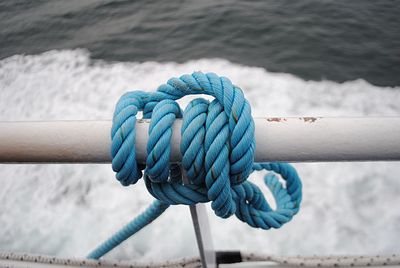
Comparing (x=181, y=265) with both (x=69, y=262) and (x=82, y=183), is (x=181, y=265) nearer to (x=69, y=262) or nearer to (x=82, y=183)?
(x=69, y=262)

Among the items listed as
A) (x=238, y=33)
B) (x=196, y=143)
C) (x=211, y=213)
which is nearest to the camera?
(x=196, y=143)

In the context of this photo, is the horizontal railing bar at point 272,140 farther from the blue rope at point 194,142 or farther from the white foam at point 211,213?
the white foam at point 211,213

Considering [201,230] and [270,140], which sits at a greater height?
[270,140]

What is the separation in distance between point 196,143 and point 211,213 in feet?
6.68

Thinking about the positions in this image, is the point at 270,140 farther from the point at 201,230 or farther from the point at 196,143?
the point at 201,230

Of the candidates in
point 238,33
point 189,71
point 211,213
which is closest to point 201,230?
point 211,213

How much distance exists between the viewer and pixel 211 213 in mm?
2479

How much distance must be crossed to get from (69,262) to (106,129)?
31.6 inches

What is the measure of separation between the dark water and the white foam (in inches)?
20.8

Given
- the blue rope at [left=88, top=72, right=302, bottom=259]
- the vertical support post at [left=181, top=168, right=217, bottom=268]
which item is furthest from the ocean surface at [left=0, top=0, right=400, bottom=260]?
the blue rope at [left=88, top=72, right=302, bottom=259]

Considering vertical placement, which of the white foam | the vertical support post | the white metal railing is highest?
the white metal railing

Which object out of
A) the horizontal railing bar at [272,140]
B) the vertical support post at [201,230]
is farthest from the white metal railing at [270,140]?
the vertical support post at [201,230]

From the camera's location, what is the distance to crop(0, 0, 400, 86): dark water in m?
4.04

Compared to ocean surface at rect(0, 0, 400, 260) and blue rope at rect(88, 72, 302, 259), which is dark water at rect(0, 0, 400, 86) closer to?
ocean surface at rect(0, 0, 400, 260)
